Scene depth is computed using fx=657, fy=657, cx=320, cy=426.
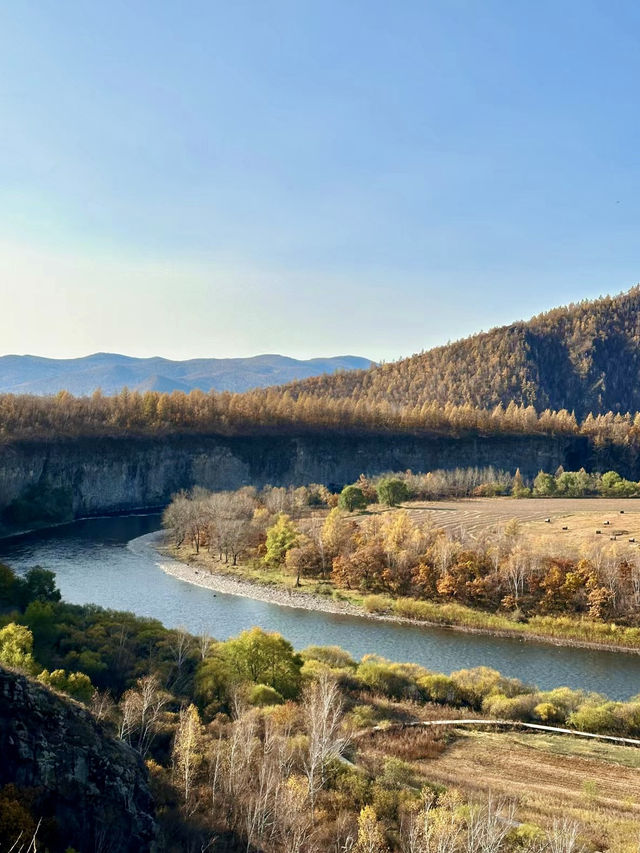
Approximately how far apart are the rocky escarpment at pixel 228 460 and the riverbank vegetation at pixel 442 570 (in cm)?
3910

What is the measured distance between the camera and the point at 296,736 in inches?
813

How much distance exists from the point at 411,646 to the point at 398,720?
15.7 m

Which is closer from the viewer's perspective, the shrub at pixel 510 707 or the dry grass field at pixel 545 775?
the dry grass field at pixel 545 775

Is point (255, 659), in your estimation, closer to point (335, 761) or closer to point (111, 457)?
point (335, 761)

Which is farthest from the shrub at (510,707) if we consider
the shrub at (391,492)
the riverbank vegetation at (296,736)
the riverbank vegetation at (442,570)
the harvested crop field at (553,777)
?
the shrub at (391,492)

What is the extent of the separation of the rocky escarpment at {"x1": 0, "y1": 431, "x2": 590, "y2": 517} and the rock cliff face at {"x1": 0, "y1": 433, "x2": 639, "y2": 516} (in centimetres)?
17

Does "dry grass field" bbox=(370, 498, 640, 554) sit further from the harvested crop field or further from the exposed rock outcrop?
the exposed rock outcrop

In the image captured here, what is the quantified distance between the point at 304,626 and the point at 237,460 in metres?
78.4

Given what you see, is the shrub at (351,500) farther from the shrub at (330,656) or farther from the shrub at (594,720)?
the shrub at (594,720)

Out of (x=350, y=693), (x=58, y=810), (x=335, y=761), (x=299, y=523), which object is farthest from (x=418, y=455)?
(x=58, y=810)

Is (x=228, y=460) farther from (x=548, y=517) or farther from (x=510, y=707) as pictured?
(x=510, y=707)

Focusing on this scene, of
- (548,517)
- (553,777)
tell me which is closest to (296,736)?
(553,777)

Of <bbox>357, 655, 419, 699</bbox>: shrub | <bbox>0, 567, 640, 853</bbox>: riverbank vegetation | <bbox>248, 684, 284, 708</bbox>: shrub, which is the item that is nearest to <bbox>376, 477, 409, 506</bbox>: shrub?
<bbox>0, 567, 640, 853</bbox>: riverbank vegetation

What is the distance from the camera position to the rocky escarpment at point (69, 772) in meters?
11.4
